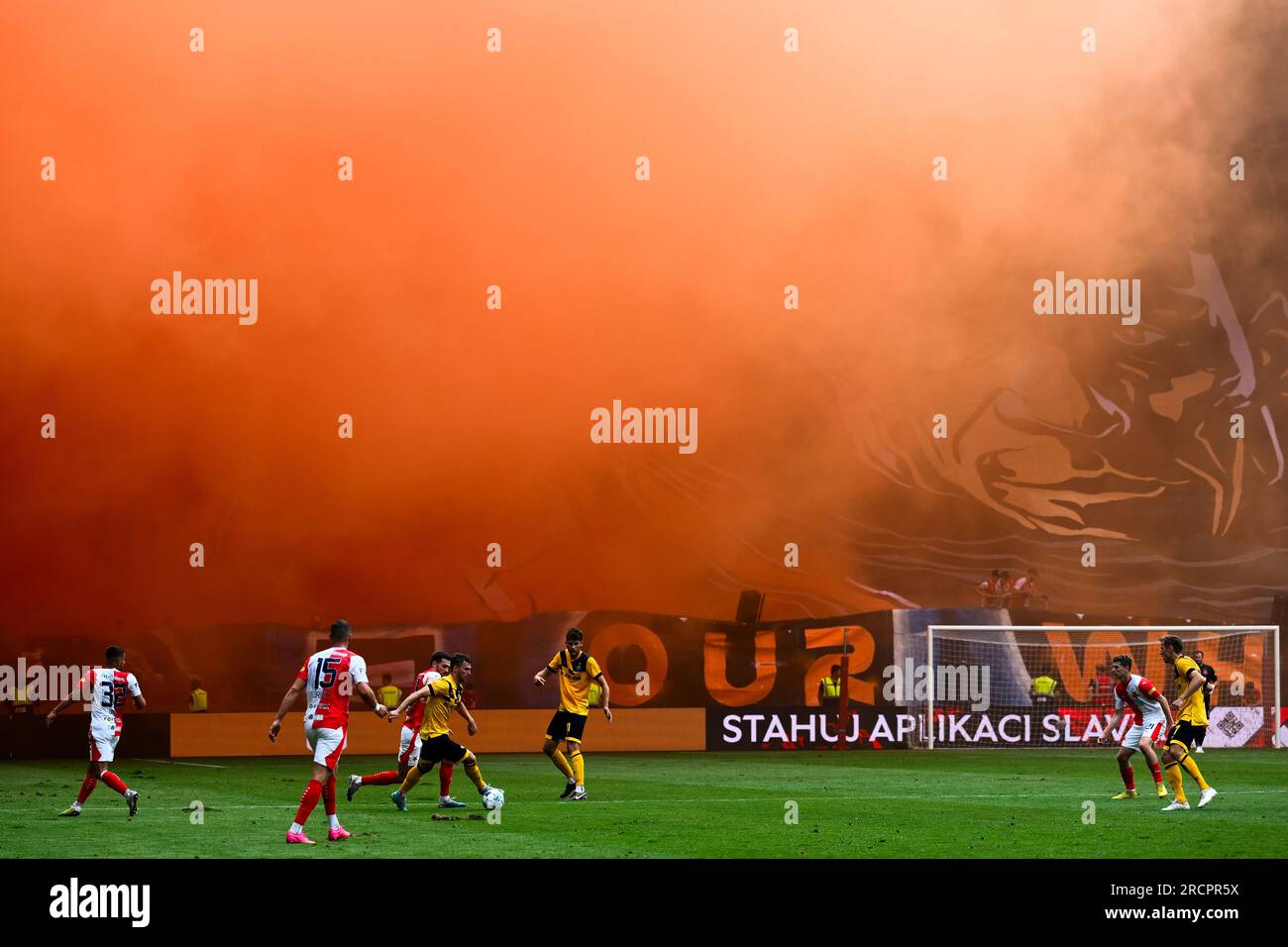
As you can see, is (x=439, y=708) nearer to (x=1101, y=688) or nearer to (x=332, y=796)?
(x=332, y=796)

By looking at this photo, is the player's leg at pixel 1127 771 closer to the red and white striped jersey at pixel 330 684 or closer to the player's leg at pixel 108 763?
the red and white striped jersey at pixel 330 684

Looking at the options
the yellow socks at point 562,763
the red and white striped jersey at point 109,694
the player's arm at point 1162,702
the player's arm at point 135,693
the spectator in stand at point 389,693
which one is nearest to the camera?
the player's arm at point 135,693

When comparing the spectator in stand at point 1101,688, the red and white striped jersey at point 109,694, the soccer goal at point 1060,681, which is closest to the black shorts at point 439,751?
the red and white striped jersey at point 109,694

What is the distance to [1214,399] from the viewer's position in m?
68.8

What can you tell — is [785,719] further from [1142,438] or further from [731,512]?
[1142,438]

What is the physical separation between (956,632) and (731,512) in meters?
21.2

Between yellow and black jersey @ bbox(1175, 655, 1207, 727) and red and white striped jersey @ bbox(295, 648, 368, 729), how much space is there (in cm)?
1190

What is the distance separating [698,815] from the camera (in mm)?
20078

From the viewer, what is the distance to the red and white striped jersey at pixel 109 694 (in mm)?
20297

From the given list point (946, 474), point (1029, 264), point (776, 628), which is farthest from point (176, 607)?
point (1029, 264)

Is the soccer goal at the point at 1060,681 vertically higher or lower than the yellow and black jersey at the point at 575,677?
lower

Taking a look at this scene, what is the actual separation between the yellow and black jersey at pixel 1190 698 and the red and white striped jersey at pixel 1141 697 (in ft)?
1.12

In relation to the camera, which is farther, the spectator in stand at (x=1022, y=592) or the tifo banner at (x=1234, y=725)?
the spectator in stand at (x=1022, y=592)

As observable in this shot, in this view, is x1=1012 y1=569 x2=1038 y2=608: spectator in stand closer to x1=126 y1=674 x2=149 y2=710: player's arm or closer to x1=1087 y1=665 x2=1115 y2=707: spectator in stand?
x1=1087 y1=665 x2=1115 y2=707: spectator in stand
